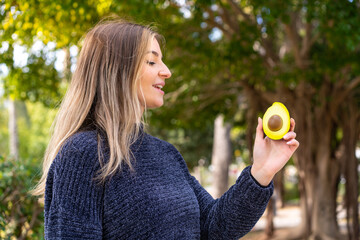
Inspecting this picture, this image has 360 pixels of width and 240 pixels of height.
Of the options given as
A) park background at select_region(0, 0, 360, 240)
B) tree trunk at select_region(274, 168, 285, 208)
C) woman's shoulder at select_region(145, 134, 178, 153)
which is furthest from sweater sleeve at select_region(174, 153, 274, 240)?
tree trunk at select_region(274, 168, 285, 208)

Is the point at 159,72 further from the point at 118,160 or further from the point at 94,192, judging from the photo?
the point at 94,192

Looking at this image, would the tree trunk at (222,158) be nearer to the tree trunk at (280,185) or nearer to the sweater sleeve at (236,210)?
the tree trunk at (280,185)

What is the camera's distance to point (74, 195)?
1.27 metres

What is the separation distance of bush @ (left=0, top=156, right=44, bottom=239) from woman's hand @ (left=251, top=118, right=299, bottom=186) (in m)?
2.27

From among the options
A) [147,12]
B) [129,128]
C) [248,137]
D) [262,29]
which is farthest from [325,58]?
[129,128]

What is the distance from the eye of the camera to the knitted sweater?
1.27m

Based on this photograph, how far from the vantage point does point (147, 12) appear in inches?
188

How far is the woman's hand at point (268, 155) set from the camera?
1437 millimetres

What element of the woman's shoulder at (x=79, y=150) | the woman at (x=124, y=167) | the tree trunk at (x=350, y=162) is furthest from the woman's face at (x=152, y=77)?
the tree trunk at (x=350, y=162)

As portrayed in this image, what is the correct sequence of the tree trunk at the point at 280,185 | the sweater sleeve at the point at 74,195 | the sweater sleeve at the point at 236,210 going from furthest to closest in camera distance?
the tree trunk at the point at 280,185, the sweater sleeve at the point at 236,210, the sweater sleeve at the point at 74,195

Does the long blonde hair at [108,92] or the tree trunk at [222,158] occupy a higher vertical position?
the long blonde hair at [108,92]

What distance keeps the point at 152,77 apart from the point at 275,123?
52cm

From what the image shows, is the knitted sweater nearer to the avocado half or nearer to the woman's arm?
the woman's arm

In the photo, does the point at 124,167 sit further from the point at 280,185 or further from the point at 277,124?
the point at 280,185
